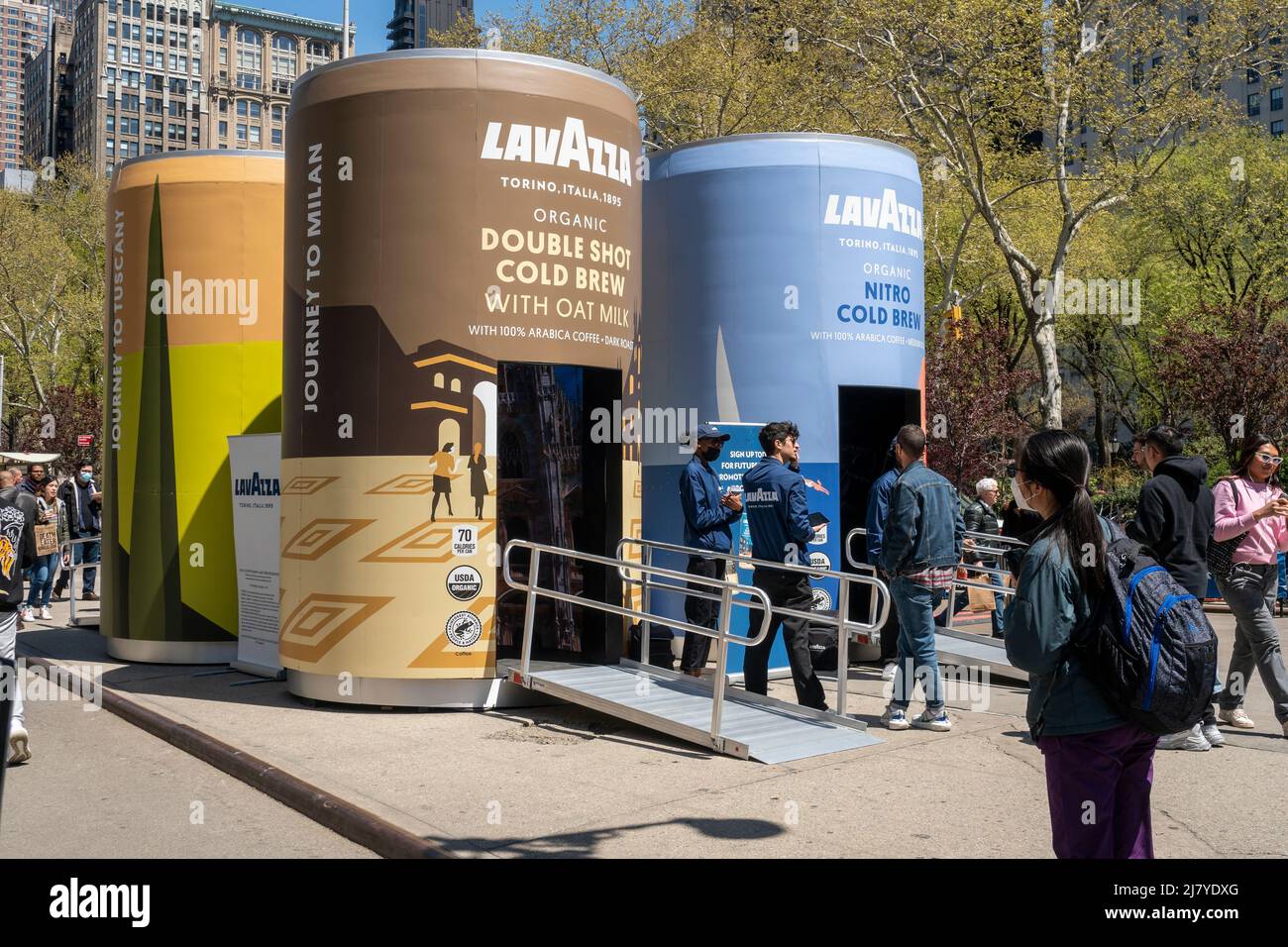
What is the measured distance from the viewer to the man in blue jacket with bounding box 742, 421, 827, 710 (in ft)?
26.3

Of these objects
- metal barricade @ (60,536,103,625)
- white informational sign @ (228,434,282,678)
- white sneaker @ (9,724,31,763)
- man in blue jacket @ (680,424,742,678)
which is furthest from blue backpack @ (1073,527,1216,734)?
metal barricade @ (60,536,103,625)

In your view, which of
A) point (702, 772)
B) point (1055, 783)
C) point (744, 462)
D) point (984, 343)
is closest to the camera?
point (1055, 783)

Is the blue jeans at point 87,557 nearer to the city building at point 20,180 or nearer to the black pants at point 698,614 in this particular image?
the black pants at point 698,614

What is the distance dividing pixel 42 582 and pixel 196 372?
6.63 metres

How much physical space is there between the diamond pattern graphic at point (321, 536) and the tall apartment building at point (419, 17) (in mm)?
198244

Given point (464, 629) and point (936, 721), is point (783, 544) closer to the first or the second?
point (936, 721)

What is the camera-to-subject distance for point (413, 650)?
831cm

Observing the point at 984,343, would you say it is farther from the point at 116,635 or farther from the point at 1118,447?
the point at 1118,447

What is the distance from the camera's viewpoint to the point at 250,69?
13750 cm

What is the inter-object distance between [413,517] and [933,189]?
23.6 meters

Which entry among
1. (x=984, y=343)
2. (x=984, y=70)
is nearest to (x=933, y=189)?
(x=984, y=343)
